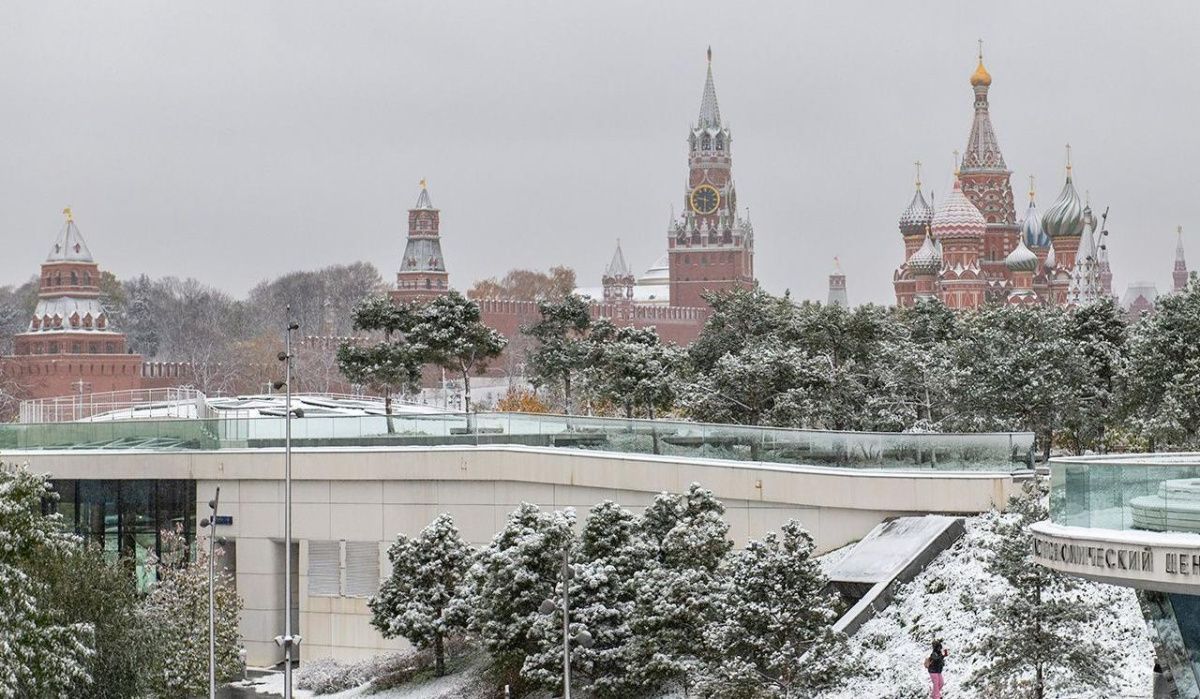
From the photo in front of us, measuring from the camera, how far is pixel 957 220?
545ft

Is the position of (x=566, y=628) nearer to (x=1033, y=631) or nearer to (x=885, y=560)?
(x=885, y=560)

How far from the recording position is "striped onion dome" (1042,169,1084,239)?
175 metres

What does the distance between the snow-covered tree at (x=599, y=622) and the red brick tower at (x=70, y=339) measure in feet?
382

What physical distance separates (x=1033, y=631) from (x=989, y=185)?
156290 mm

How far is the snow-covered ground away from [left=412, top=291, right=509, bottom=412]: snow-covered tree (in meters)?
31.4

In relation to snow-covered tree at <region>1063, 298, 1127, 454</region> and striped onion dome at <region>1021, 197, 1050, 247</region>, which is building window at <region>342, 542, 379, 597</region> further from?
striped onion dome at <region>1021, 197, 1050, 247</region>

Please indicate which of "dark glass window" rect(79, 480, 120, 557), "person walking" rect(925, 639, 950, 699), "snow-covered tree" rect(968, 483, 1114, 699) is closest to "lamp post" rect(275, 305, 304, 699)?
"dark glass window" rect(79, 480, 120, 557)

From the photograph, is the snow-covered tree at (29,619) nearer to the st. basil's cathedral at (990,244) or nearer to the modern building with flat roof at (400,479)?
the modern building with flat roof at (400,479)

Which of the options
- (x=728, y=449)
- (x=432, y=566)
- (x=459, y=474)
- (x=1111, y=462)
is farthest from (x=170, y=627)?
(x=1111, y=462)

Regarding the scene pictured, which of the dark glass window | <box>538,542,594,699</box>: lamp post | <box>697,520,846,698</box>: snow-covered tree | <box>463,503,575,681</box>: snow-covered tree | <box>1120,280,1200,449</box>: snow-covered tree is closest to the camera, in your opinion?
<box>538,542,594,699</box>: lamp post

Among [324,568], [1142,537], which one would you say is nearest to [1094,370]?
[324,568]

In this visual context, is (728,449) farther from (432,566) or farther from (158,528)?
(158,528)

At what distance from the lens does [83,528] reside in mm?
52812

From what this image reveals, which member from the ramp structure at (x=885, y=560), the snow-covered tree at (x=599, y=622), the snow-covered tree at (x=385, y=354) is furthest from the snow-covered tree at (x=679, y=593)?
the snow-covered tree at (x=385, y=354)
